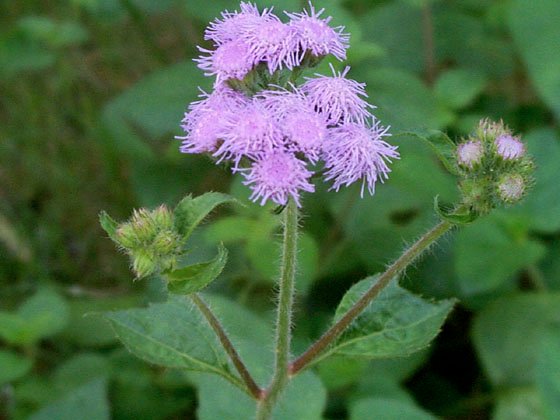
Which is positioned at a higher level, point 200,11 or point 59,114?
point 200,11

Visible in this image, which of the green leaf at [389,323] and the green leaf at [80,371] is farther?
the green leaf at [80,371]

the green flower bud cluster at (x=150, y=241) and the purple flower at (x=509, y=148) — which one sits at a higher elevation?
the purple flower at (x=509, y=148)

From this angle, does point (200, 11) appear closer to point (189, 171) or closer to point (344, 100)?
point (189, 171)

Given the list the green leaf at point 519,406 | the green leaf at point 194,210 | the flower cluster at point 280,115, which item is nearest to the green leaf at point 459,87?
the green leaf at point 519,406

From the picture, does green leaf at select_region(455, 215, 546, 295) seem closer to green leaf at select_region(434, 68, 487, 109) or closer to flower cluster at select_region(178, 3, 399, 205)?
green leaf at select_region(434, 68, 487, 109)

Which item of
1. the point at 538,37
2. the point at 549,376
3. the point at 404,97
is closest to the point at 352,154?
the point at 549,376

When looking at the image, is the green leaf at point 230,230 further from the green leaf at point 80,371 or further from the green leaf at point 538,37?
the green leaf at point 538,37

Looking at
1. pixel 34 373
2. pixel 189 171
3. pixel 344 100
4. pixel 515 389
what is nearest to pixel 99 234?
pixel 189 171
